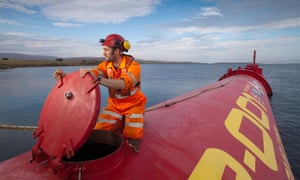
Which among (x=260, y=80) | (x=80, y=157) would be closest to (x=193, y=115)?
(x=80, y=157)

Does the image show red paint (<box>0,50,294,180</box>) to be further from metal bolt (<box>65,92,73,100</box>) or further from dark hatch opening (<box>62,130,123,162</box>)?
metal bolt (<box>65,92,73,100</box>)

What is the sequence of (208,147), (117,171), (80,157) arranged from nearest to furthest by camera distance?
1. (117,171)
2. (80,157)
3. (208,147)

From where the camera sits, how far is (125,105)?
10.1 ft

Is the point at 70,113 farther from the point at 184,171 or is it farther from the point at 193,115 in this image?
the point at 193,115

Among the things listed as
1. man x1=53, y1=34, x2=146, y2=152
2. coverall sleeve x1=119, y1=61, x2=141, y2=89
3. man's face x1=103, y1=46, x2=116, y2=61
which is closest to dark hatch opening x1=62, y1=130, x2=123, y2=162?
man x1=53, y1=34, x2=146, y2=152

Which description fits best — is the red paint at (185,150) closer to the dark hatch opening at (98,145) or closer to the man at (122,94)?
the dark hatch opening at (98,145)

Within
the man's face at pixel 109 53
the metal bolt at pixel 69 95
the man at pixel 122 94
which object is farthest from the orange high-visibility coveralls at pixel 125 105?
the metal bolt at pixel 69 95

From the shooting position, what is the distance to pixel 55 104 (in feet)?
7.11

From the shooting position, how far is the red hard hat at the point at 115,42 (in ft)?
9.41

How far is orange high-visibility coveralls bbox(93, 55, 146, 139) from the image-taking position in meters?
2.87

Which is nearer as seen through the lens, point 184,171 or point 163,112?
point 184,171

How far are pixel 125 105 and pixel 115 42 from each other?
86cm

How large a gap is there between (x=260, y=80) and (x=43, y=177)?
11.6m

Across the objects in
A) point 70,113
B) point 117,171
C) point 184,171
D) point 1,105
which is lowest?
point 1,105
